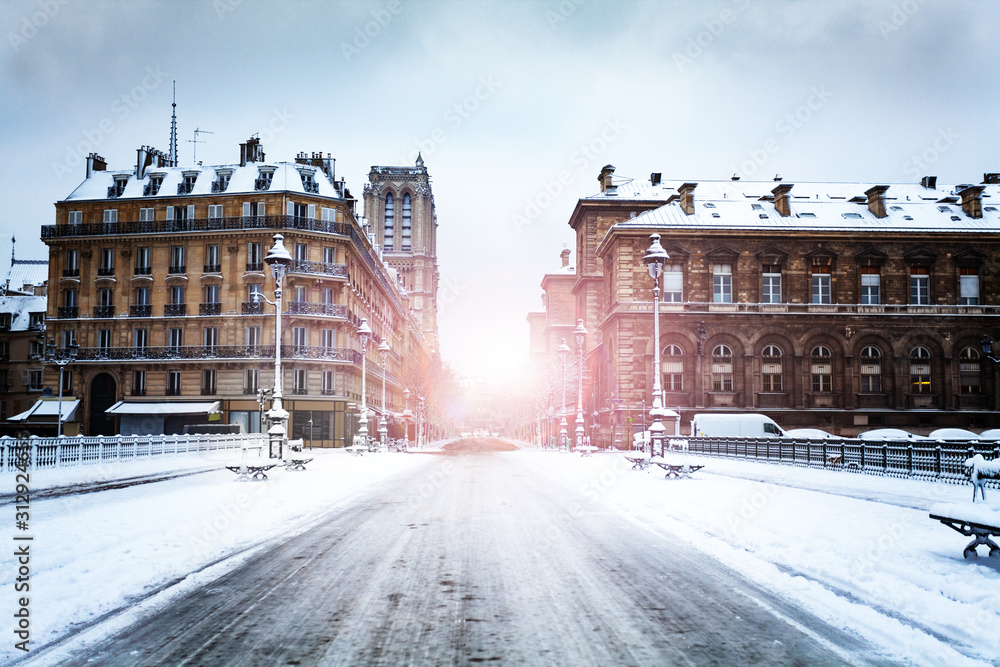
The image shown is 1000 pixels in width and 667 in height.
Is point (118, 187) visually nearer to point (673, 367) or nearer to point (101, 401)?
point (101, 401)

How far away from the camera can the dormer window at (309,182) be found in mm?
54938

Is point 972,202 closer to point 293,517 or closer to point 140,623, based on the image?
point 293,517

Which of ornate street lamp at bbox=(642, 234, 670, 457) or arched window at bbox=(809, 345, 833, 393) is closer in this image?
ornate street lamp at bbox=(642, 234, 670, 457)

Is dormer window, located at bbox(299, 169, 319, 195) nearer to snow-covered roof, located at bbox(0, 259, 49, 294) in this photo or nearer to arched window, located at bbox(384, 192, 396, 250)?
snow-covered roof, located at bbox(0, 259, 49, 294)

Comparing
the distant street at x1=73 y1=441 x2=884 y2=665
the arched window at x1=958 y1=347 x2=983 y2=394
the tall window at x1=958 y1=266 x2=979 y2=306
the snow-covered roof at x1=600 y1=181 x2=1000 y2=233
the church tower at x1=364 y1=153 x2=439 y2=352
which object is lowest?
the distant street at x1=73 y1=441 x2=884 y2=665

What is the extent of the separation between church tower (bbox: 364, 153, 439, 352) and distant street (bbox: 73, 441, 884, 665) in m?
115

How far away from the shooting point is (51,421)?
172 ft

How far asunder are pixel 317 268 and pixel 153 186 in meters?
14.8

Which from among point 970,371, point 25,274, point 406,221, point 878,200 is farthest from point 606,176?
point 25,274

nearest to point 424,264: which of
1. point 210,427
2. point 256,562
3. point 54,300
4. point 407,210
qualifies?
point 407,210

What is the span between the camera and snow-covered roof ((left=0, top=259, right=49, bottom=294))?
275 feet

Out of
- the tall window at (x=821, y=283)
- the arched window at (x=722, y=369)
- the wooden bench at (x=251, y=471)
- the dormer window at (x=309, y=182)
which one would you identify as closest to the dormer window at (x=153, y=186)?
the dormer window at (x=309, y=182)

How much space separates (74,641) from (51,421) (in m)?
54.7

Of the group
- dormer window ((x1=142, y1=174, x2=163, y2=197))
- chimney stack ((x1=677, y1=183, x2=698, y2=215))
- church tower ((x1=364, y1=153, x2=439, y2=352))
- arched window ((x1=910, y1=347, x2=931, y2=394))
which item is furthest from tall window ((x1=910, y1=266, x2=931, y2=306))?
church tower ((x1=364, y1=153, x2=439, y2=352))
